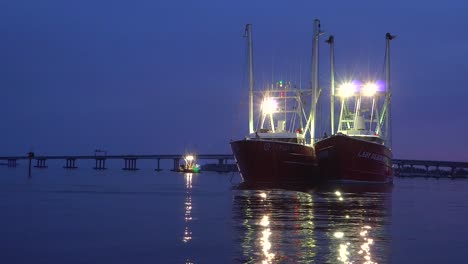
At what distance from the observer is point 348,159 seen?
7962 centimetres

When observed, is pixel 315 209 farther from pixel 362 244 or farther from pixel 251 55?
pixel 251 55

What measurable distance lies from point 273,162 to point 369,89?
1126 inches

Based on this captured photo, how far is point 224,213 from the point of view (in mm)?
38469

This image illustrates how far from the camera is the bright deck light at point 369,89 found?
99.6 meters

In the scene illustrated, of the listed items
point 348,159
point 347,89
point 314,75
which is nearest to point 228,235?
point 348,159

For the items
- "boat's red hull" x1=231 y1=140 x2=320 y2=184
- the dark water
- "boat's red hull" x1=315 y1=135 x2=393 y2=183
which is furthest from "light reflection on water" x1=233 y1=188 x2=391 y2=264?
"boat's red hull" x1=315 y1=135 x2=393 y2=183

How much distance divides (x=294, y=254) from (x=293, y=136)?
67506 millimetres

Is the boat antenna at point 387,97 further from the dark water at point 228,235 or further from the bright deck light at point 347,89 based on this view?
the dark water at point 228,235

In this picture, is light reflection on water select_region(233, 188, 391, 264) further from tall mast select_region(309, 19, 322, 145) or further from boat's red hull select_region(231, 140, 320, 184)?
tall mast select_region(309, 19, 322, 145)

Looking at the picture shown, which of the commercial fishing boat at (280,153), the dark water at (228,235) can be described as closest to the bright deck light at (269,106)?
the commercial fishing boat at (280,153)

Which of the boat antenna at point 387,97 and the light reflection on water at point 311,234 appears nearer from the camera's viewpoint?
the light reflection on water at point 311,234

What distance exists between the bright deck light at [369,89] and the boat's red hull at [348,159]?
17.0m

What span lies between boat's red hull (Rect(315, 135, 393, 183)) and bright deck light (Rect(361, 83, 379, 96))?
17.0 metres

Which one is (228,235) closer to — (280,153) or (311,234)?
(311,234)
